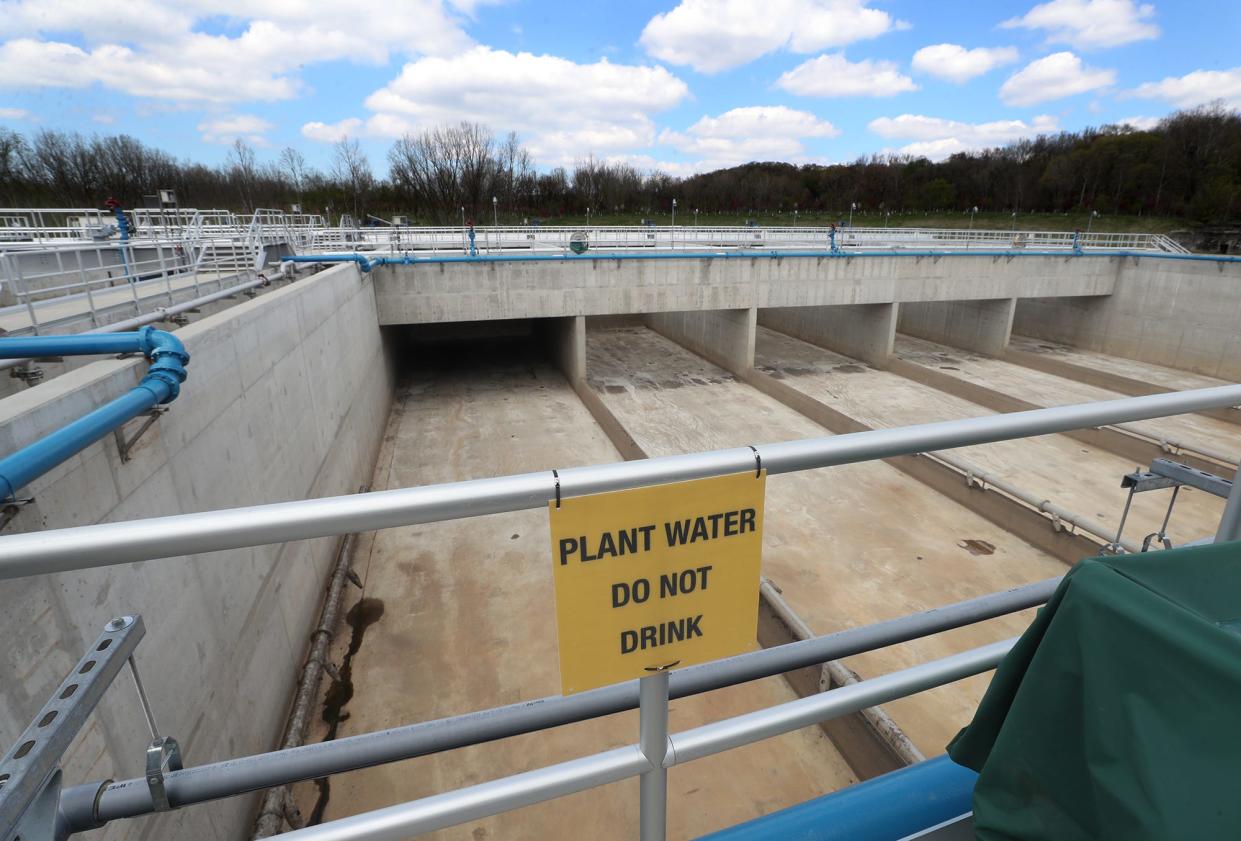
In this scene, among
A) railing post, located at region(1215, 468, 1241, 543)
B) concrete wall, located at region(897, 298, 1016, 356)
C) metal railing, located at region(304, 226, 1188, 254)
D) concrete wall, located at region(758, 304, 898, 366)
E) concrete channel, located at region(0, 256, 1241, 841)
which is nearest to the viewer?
railing post, located at region(1215, 468, 1241, 543)

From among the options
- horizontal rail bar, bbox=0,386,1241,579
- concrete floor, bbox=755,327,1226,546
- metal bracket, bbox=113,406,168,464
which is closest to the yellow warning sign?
horizontal rail bar, bbox=0,386,1241,579

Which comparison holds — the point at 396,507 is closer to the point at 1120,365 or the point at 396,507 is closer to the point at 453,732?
the point at 453,732

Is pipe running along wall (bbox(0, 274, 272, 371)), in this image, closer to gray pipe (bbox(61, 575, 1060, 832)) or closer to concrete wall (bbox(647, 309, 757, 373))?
gray pipe (bbox(61, 575, 1060, 832))

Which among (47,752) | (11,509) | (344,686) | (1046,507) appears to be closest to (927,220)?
(1046,507)

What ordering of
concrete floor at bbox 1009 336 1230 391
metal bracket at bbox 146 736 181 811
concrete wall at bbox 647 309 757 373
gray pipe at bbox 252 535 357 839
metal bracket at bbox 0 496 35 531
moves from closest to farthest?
metal bracket at bbox 146 736 181 811
metal bracket at bbox 0 496 35 531
gray pipe at bbox 252 535 357 839
concrete floor at bbox 1009 336 1230 391
concrete wall at bbox 647 309 757 373

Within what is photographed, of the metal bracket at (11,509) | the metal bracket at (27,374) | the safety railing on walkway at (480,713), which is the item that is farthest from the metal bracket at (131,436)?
the safety railing on walkway at (480,713)

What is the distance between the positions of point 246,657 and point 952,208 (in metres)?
75.5

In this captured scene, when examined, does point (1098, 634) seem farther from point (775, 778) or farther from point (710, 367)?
point (710, 367)

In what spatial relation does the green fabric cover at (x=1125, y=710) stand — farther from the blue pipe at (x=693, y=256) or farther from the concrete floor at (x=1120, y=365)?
the concrete floor at (x=1120, y=365)

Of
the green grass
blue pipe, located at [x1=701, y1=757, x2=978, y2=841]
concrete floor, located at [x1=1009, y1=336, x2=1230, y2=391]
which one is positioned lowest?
concrete floor, located at [x1=1009, y1=336, x2=1230, y2=391]

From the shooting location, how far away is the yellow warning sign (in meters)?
1.16

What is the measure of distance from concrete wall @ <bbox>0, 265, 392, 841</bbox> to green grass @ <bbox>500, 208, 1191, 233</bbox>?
4285 centimetres

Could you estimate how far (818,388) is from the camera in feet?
69.1

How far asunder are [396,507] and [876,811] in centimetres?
147
